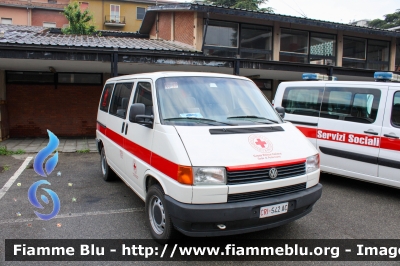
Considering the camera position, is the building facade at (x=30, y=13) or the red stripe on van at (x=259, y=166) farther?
the building facade at (x=30, y=13)

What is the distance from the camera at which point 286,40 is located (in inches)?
547

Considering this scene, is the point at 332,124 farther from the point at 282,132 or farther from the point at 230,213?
the point at 230,213

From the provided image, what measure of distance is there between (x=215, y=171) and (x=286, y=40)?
12.2m

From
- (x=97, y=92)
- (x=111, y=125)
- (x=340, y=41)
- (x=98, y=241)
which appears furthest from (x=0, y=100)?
(x=340, y=41)

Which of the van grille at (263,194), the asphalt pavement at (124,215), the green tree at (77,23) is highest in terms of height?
the green tree at (77,23)

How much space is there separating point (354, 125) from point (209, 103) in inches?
124

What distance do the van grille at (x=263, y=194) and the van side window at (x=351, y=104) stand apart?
9.32ft

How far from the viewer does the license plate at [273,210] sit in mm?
3210

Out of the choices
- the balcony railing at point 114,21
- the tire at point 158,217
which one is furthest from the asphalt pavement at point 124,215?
the balcony railing at point 114,21

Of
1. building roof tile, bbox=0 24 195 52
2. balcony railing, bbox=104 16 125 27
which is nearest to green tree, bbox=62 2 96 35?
building roof tile, bbox=0 24 195 52

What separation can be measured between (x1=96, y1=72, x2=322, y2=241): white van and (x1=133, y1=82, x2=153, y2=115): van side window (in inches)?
0.5

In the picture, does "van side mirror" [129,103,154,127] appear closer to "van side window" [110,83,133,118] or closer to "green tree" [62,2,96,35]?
"van side window" [110,83,133,118]

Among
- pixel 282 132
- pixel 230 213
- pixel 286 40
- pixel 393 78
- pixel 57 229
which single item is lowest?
pixel 57 229

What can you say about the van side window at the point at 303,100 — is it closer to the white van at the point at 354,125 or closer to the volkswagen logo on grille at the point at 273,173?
the white van at the point at 354,125
